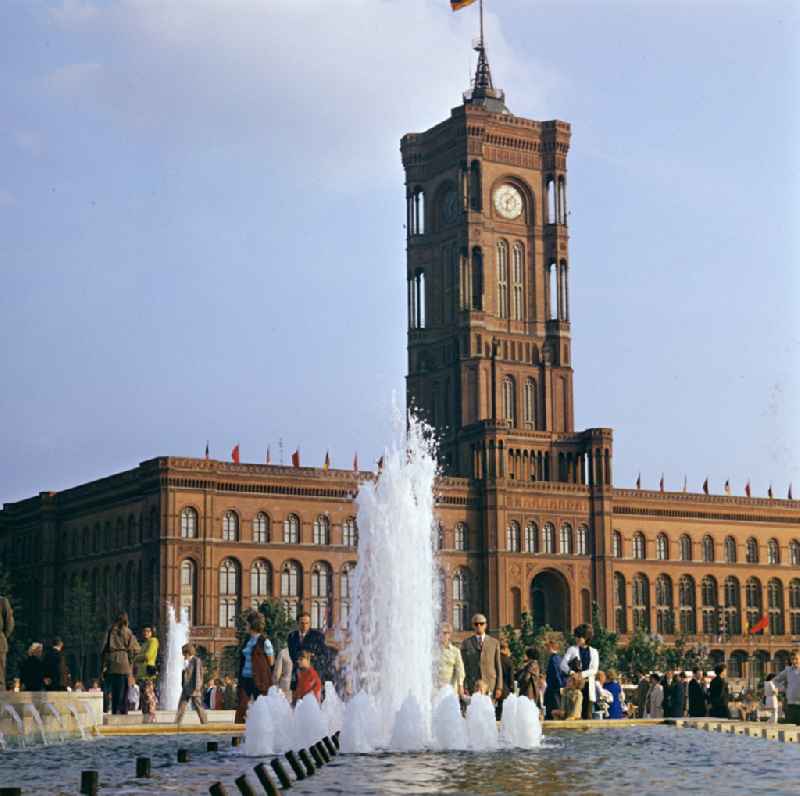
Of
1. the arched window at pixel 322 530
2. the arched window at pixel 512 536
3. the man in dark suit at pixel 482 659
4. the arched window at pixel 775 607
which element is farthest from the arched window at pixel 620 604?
the man in dark suit at pixel 482 659

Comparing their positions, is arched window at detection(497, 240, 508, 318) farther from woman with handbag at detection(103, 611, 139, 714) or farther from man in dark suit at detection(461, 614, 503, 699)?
man in dark suit at detection(461, 614, 503, 699)

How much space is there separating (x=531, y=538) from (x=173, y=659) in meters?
29.7

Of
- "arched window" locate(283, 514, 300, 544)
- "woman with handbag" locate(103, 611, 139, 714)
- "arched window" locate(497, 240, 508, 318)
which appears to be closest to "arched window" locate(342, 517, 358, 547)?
"arched window" locate(283, 514, 300, 544)

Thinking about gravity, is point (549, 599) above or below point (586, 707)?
above

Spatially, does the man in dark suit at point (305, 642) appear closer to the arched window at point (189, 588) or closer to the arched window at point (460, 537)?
the arched window at point (189, 588)

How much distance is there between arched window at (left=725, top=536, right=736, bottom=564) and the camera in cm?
11025

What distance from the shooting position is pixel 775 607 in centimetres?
11219

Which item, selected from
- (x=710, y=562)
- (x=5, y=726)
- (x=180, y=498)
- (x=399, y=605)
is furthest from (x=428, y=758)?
(x=710, y=562)

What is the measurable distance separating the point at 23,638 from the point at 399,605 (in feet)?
224

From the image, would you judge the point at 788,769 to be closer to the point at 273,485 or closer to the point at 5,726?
the point at 5,726

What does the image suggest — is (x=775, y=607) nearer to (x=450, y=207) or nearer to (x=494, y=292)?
(x=494, y=292)

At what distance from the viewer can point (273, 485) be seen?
94438 millimetres

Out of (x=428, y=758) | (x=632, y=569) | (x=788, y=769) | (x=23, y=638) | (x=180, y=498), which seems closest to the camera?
(x=788, y=769)

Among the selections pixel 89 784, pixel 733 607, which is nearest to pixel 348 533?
pixel 733 607
